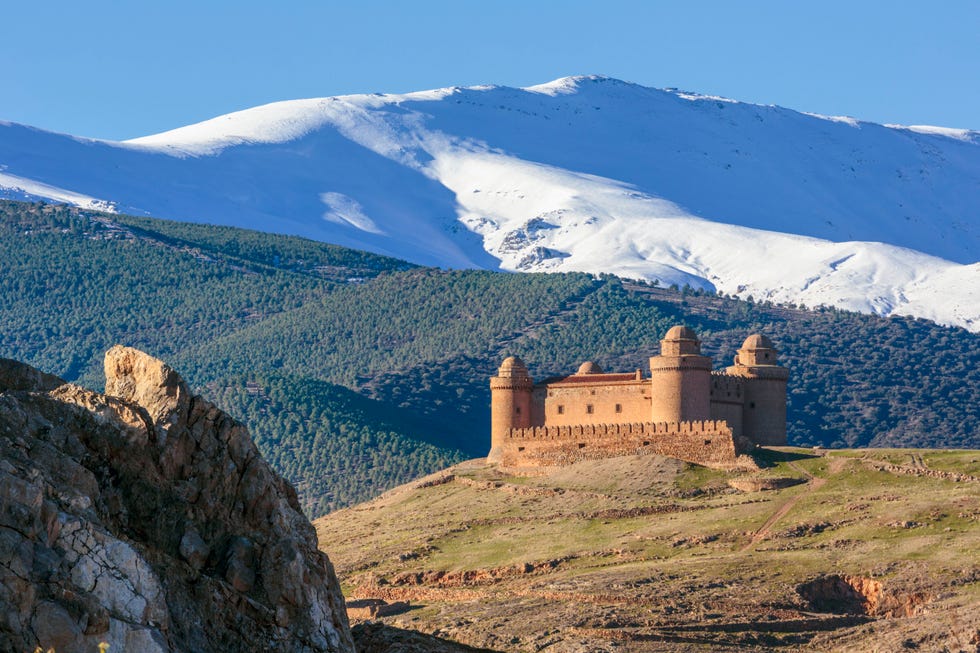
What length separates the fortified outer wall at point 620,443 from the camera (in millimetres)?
94000

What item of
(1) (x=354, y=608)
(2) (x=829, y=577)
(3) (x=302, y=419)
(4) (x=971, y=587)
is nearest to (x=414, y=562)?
(1) (x=354, y=608)

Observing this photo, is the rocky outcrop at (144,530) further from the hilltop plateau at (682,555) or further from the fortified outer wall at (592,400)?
the fortified outer wall at (592,400)

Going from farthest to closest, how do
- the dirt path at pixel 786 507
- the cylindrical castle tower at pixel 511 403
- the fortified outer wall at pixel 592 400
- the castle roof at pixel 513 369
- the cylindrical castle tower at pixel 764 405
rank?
1. the castle roof at pixel 513 369
2. the cylindrical castle tower at pixel 511 403
3. the fortified outer wall at pixel 592 400
4. the cylindrical castle tower at pixel 764 405
5. the dirt path at pixel 786 507

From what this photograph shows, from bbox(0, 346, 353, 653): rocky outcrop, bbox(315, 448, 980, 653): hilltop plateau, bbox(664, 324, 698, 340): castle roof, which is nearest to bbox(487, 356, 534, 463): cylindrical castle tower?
bbox(315, 448, 980, 653): hilltop plateau

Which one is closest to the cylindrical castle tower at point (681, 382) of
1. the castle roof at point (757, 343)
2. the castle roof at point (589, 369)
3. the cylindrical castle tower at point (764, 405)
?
the cylindrical castle tower at point (764, 405)

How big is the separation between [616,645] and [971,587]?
649 inches

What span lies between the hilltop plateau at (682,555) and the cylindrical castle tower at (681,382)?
514 centimetres

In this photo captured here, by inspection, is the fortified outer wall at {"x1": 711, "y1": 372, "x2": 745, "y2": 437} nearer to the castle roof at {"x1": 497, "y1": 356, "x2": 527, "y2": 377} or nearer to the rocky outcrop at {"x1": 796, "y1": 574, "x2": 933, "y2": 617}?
the castle roof at {"x1": 497, "y1": 356, "x2": 527, "y2": 377}

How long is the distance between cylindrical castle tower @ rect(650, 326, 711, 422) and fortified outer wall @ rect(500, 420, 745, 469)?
3.26 metres

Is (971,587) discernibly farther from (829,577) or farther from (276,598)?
(276,598)

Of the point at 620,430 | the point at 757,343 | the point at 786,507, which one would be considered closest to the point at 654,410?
the point at 620,430

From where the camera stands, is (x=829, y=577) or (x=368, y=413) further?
(x=368, y=413)

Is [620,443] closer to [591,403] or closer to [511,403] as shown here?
[591,403]

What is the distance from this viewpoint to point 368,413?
178 m
